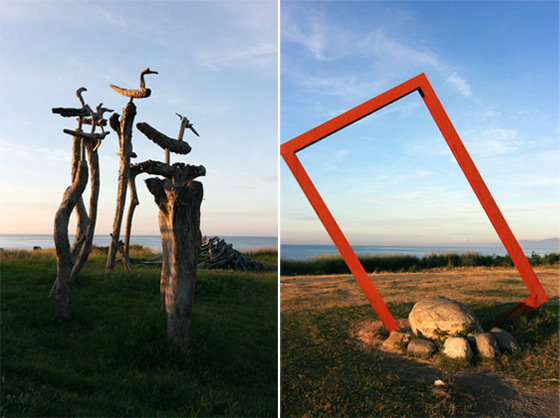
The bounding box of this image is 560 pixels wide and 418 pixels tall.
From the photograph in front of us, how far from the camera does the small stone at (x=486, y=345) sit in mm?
5051

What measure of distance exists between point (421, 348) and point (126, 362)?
3784mm

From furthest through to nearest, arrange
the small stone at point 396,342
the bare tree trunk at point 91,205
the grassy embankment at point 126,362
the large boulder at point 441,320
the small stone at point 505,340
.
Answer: the bare tree trunk at point 91,205
the large boulder at point 441,320
the small stone at point 396,342
the small stone at point 505,340
the grassy embankment at point 126,362

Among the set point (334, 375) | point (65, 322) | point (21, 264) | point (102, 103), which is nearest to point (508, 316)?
point (334, 375)

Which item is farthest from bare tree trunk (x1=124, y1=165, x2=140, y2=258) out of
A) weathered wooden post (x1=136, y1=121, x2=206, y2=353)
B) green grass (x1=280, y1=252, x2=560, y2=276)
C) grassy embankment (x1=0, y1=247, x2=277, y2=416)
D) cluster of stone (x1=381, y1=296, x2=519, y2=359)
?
cluster of stone (x1=381, y1=296, x2=519, y2=359)

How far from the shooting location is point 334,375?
4574 millimetres

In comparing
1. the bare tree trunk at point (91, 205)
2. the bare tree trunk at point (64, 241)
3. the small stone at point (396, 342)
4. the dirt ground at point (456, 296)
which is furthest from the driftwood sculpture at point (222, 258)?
the small stone at point (396, 342)

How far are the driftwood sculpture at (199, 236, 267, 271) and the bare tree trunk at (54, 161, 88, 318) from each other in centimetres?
792

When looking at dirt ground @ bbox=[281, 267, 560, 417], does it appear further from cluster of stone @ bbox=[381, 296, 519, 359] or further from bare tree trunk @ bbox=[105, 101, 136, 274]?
bare tree trunk @ bbox=[105, 101, 136, 274]

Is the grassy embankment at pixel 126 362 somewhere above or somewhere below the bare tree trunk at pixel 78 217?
below

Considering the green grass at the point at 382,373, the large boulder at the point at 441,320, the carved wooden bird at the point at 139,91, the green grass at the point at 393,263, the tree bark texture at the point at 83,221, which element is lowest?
the green grass at the point at 382,373

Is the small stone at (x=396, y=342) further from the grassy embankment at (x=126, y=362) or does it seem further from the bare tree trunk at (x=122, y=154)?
the bare tree trunk at (x=122, y=154)

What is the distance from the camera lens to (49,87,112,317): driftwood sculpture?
630 cm

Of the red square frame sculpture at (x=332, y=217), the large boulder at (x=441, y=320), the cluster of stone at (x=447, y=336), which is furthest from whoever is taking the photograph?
the red square frame sculpture at (x=332, y=217)

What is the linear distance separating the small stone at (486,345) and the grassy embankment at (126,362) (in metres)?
2.74
